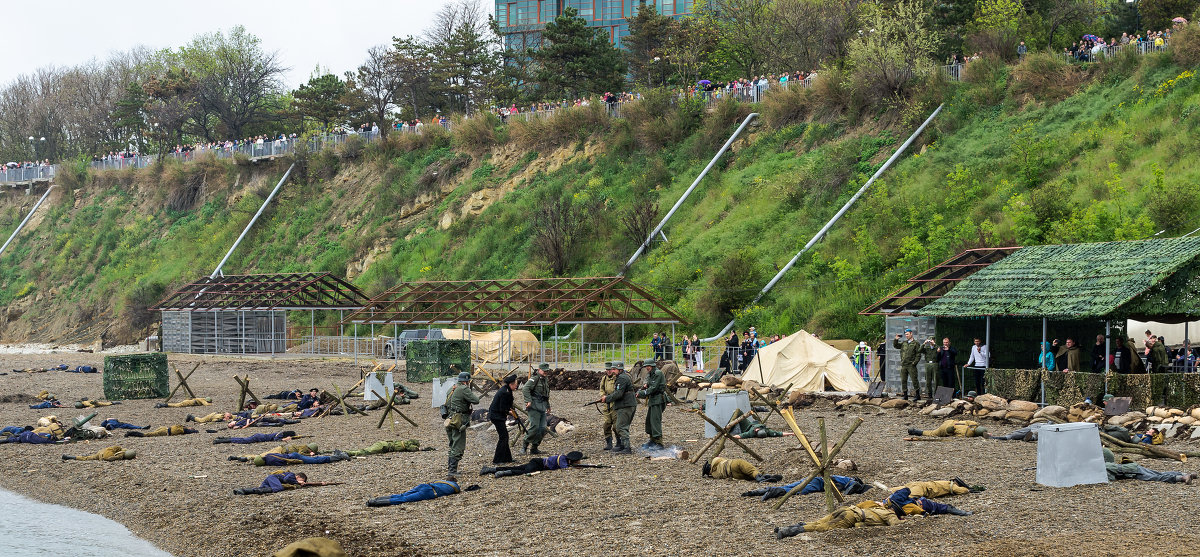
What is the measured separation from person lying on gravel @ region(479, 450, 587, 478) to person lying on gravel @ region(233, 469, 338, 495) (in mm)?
2558

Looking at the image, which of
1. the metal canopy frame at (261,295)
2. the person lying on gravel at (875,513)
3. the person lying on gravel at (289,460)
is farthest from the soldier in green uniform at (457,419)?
the metal canopy frame at (261,295)

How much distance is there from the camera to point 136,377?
34406 millimetres

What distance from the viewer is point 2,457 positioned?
23016 millimetres

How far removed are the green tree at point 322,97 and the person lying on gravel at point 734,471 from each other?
69.5m

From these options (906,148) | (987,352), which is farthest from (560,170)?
(987,352)

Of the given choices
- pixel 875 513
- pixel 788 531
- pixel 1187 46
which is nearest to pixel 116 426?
pixel 788 531

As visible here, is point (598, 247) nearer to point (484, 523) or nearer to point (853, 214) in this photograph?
point (853, 214)

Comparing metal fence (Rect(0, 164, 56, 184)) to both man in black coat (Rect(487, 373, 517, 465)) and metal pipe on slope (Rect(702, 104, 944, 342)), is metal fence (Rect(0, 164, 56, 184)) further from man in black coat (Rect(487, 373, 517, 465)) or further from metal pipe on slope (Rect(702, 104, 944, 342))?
man in black coat (Rect(487, 373, 517, 465))

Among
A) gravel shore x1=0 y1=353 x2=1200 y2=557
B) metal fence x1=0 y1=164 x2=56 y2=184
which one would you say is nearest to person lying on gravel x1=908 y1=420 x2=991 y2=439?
gravel shore x1=0 y1=353 x2=1200 y2=557

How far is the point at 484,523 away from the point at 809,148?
44.3m

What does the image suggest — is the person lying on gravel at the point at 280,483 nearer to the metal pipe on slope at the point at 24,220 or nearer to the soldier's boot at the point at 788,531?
the soldier's boot at the point at 788,531

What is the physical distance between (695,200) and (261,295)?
21.2 meters

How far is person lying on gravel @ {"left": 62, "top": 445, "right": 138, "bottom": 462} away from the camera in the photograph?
21938 millimetres

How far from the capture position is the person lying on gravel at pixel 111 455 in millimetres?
21938
